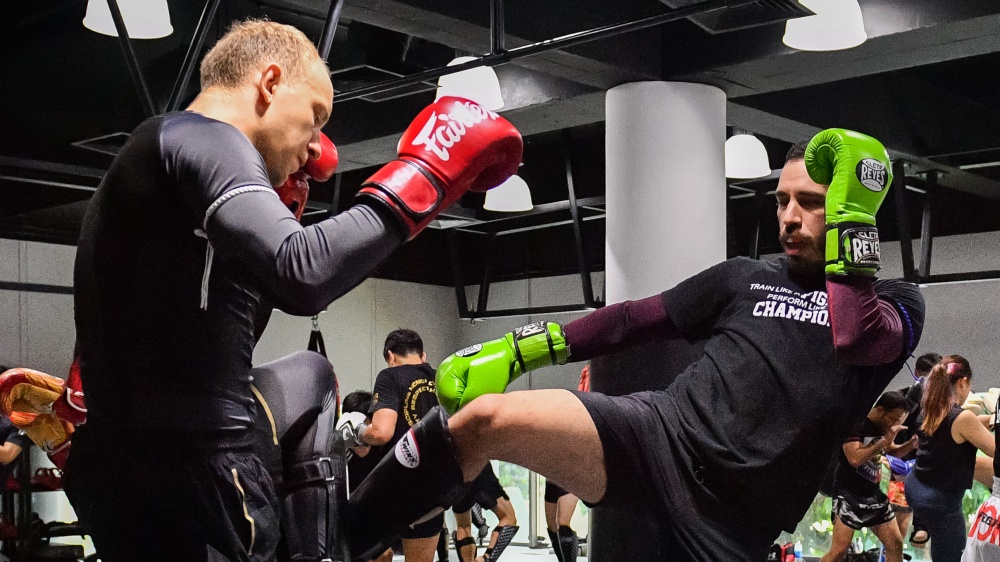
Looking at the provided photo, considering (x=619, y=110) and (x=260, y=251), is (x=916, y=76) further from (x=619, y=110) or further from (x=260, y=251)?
(x=260, y=251)

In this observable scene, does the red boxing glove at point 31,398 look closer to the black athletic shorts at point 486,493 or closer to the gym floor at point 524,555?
the black athletic shorts at point 486,493

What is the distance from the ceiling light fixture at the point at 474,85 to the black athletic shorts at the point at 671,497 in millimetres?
2846

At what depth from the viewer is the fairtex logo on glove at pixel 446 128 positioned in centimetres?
176

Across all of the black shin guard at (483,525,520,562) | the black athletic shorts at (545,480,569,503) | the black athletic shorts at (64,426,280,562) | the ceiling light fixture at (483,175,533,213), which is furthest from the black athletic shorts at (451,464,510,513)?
the black athletic shorts at (64,426,280,562)

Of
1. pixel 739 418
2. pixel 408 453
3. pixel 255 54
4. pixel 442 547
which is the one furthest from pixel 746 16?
pixel 442 547

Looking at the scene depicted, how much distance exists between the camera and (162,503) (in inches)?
63.1

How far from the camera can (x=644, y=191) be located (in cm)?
564

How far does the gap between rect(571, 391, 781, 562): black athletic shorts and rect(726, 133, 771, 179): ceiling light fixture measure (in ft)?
15.0

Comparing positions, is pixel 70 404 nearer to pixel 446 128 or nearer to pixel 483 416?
pixel 483 416

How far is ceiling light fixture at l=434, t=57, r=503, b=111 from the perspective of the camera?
5.16 m

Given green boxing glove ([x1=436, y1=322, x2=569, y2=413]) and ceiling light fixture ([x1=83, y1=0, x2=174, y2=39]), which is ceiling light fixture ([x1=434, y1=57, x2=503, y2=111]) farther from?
green boxing glove ([x1=436, y1=322, x2=569, y2=413])

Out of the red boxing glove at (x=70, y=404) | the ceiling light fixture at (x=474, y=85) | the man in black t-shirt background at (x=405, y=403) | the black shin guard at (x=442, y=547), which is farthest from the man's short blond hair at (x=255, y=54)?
the black shin guard at (x=442, y=547)

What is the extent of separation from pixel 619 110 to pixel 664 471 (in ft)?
11.8

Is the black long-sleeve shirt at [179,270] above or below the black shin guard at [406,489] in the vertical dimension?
above
